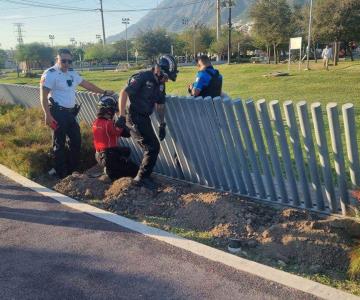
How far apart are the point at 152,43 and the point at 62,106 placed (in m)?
66.5

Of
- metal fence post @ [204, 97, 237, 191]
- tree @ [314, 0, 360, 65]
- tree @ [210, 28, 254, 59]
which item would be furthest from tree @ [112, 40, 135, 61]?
metal fence post @ [204, 97, 237, 191]

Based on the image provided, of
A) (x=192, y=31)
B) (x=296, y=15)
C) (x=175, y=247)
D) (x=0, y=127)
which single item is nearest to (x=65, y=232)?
(x=175, y=247)

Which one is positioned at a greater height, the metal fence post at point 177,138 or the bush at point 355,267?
the metal fence post at point 177,138

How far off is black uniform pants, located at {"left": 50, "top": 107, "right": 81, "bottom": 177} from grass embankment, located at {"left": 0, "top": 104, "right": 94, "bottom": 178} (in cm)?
32

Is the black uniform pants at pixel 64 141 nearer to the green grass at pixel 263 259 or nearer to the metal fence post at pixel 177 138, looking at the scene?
the metal fence post at pixel 177 138

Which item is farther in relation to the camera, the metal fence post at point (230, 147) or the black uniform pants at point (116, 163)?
the black uniform pants at point (116, 163)

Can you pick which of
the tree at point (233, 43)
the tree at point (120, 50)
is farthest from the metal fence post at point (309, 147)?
the tree at point (120, 50)

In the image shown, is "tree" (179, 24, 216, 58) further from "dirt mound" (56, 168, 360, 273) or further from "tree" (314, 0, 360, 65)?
"dirt mound" (56, 168, 360, 273)

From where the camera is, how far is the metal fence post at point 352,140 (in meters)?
3.67

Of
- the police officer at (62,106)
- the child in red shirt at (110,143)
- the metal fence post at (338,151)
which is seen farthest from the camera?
the police officer at (62,106)

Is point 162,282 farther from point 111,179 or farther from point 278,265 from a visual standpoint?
point 111,179

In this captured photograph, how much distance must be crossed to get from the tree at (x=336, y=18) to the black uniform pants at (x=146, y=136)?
24062 millimetres

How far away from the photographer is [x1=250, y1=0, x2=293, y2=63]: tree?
3616 cm

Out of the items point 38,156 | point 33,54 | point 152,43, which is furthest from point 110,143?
point 33,54
